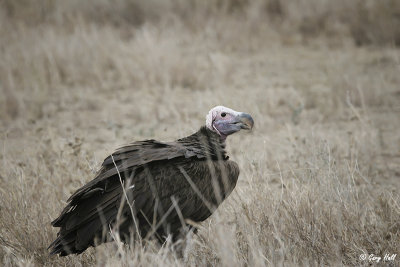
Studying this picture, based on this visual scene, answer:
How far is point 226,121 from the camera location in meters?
4.40

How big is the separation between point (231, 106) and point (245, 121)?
2.88 metres

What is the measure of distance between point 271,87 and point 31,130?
3618 mm

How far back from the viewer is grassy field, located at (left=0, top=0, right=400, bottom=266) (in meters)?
3.97

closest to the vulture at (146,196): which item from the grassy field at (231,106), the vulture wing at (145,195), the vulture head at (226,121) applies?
the vulture wing at (145,195)

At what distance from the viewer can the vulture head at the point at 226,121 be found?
4.35m

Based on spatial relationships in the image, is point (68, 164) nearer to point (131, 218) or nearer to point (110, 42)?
point (131, 218)

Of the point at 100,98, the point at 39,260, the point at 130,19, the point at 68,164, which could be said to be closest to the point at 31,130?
the point at 100,98

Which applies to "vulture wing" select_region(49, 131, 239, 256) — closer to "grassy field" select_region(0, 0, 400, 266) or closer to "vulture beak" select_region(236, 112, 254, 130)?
"grassy field" select_region(0, 0, 400, 266)

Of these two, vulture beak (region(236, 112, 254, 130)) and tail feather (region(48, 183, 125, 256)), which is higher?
vulture beak (region(236, 112, 254, 130))

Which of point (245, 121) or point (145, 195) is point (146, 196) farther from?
point (245, 121)

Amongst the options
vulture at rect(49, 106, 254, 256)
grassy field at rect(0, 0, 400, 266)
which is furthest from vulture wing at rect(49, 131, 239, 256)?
grassy field at rect(0, 0, 400, 266)

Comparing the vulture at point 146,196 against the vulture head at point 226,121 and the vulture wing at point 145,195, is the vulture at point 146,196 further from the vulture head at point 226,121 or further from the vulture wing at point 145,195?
the vulture head at point 226,121

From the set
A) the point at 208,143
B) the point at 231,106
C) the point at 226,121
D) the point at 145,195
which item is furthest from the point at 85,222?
the point at 231,106

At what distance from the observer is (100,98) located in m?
8.73
